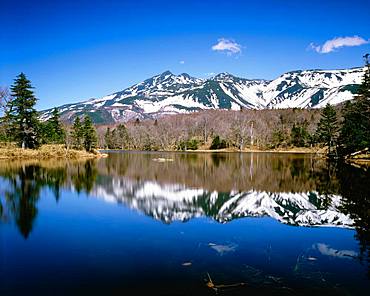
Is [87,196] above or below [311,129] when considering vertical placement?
below

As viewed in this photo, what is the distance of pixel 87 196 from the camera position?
25828 millimetres

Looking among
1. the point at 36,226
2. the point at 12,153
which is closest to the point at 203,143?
the point at 12,153

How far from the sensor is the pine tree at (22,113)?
224 ft

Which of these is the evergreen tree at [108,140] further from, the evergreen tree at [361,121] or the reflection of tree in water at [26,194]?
the reflection of tree in water at [26,194]

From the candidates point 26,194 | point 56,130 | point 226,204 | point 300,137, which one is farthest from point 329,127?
point 56,130

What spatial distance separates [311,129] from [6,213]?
13332cm

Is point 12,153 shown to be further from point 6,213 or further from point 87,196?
point 6,213

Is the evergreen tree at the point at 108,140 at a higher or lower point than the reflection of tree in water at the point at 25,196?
higher

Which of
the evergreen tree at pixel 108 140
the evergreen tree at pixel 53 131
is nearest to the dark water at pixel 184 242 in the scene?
the evergreen tree at pixel 53 131

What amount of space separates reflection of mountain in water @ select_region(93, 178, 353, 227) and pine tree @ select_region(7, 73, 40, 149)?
45.6 m

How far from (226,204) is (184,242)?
9.14 metres

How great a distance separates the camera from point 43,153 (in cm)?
7081

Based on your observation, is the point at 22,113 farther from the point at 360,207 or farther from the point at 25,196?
the point at 360,207

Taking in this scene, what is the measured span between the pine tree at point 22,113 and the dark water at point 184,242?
46.0 meters
